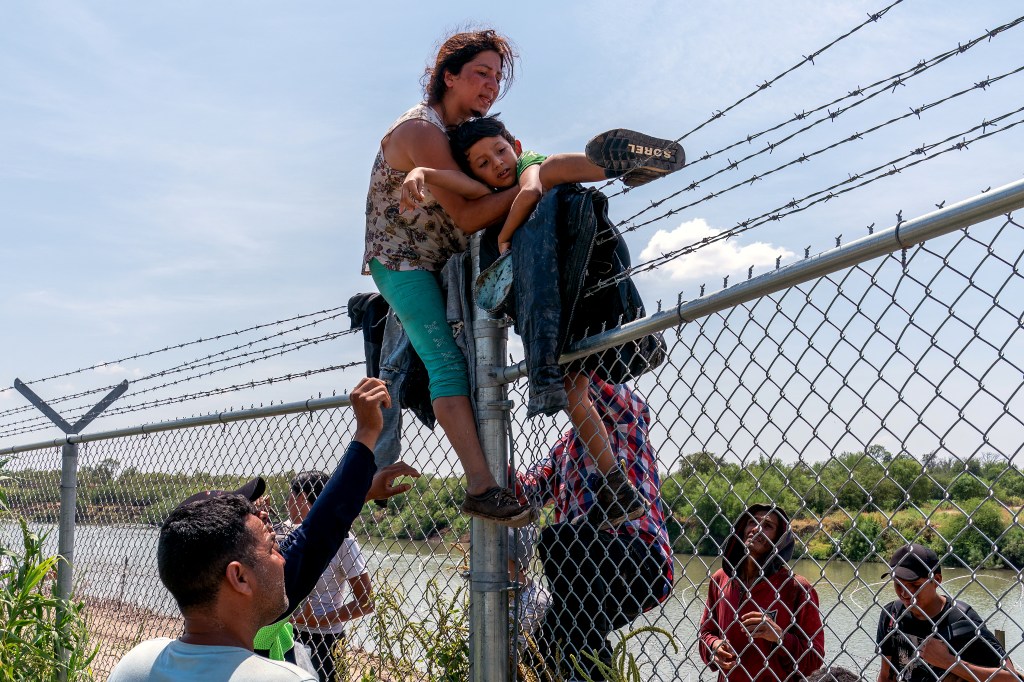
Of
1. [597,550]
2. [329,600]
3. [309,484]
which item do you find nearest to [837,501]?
[597,550]

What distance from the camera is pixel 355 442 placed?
2.78m

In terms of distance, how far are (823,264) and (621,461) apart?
3.33 ft

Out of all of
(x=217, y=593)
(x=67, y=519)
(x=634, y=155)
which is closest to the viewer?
(x=217, y=593)

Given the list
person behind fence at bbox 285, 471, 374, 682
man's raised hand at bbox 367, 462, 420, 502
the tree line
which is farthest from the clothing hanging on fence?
person behind fence at bbox 285, 471, 374, 682

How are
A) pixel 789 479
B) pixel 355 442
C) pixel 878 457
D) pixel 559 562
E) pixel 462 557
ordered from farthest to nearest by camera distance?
pixel 462 557 < pixel 559 562 < pixel 355 442 < pixel 789 479 < pixel 878 457

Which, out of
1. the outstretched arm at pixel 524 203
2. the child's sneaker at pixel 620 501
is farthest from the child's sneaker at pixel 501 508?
the outstretched arm at pixel 524 203

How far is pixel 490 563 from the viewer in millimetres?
2990

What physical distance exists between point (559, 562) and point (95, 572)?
4.30 metres

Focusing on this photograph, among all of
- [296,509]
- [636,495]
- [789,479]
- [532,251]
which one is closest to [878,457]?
[789,479]

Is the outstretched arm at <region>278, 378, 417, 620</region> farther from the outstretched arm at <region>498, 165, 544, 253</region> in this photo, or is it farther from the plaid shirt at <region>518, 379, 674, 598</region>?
the outstretched arm at <region>498, 165, 544, 253</region>

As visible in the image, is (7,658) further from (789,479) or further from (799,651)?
(789,479)

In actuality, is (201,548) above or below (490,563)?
above

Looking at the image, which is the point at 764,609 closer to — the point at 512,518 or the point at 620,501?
the point at 620,501

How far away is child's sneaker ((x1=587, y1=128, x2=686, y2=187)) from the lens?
277 cm
